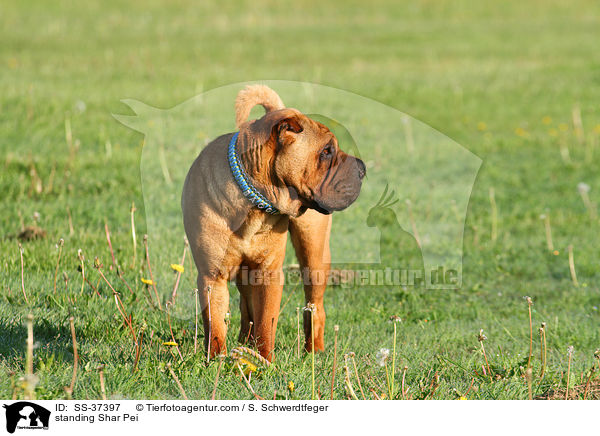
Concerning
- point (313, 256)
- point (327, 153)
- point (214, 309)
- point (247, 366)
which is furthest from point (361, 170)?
point (247, 366)

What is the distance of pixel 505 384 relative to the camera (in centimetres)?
445

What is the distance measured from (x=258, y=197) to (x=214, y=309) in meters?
0.73

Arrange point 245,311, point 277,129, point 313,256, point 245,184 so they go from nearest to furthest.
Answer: point 277,129 → point 245,184 → point 313,256 → point 245,311

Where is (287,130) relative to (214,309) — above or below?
above

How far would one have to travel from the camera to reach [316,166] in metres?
4.23

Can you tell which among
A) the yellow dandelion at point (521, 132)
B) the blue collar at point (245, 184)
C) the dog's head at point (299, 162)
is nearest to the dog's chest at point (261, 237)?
the blue collar at point (245, 184)

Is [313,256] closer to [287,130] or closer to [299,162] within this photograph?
[299,162]

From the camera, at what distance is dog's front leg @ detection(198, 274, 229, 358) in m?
4.47

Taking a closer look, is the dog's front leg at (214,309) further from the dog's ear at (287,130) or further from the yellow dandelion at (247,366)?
the dog's ear at (287,130)
